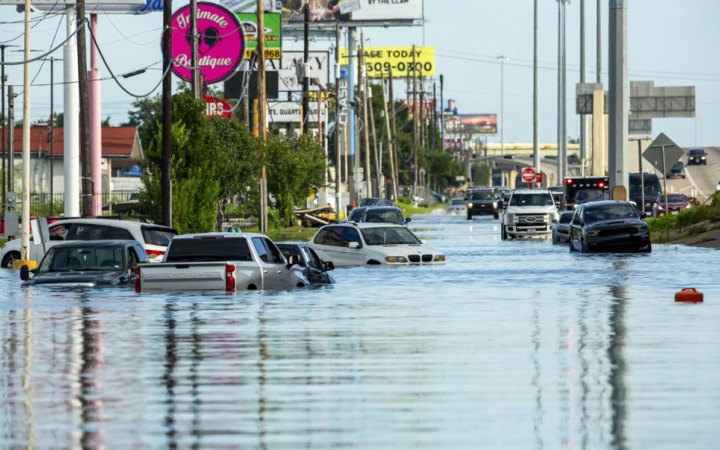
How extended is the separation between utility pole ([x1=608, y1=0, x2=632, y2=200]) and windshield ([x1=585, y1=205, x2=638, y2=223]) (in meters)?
8.26

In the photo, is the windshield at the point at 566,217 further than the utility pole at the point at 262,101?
No

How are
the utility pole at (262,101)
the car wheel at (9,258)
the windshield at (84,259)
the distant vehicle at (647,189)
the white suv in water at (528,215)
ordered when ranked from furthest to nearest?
the distant vehicle at (647,189) → the white suv in water at (528,215) → the utility pole at (262,101) → the car wheel at (9,258) → the windshield at (84,259)

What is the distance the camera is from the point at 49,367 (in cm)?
1684

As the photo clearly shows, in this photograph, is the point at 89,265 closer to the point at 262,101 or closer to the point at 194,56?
the point at 194,56

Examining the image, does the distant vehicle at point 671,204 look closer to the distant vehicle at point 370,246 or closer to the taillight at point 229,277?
the distant vehicle at point 370,246

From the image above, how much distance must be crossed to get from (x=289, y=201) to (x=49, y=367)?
190ft

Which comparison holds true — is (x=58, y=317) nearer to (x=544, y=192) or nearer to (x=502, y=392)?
(x=502, y=392)

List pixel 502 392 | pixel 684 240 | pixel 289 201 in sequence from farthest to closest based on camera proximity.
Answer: pixel 289 201
pixel 684 240
pixel 502 392

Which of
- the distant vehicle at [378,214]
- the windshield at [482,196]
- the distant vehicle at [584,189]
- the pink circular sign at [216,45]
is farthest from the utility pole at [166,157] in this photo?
the windshield at [482,196]

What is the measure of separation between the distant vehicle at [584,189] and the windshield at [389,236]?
3417 cm

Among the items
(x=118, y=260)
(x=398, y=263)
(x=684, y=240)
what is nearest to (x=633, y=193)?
(x=684, y=240)

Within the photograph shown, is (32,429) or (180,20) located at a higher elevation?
(180,20)

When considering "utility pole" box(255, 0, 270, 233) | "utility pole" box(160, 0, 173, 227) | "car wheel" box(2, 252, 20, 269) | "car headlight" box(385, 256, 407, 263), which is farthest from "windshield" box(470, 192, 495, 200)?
"car headlight" box(385, 256, 407, 263)

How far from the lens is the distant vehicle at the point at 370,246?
39938 mm
